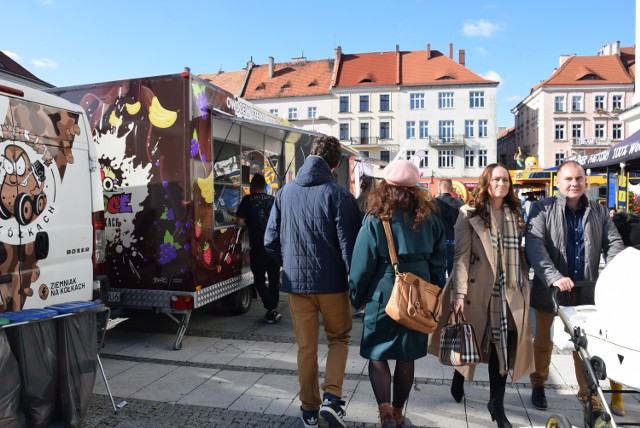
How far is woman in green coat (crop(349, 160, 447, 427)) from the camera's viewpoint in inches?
118

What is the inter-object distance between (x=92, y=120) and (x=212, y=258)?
78.5 inches

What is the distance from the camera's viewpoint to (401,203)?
3.04 meters

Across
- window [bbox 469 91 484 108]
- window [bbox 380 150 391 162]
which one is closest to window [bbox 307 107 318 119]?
window [bbox 380 150 391 162]

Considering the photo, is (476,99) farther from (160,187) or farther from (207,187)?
(160,187)

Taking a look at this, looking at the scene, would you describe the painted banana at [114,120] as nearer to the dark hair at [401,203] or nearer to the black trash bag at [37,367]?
the black trash bag at [37,367]

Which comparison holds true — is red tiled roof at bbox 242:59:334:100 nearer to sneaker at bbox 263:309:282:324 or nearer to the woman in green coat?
sneaker at bbox 263:309:282:324

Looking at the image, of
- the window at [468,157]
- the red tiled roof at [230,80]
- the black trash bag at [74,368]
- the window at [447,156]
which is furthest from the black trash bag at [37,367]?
the red tiled roof at [230,80]

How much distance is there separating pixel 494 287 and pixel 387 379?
38.6 inches

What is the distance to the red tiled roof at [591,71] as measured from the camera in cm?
5059

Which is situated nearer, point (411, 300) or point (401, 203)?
point (411, 300)

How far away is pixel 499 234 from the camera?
3.45 metres

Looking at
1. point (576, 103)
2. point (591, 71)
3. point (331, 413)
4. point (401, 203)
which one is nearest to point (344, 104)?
point (576, 103)

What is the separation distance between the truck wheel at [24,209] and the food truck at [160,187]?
1665 mm

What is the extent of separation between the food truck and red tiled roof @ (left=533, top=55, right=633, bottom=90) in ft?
177
